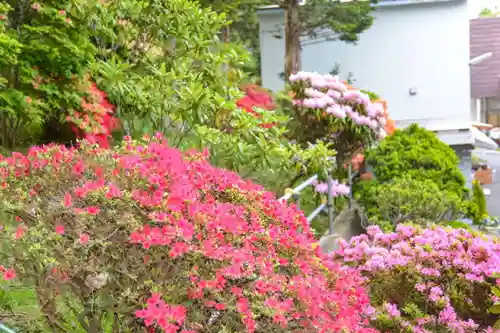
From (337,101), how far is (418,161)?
1910 millimetres

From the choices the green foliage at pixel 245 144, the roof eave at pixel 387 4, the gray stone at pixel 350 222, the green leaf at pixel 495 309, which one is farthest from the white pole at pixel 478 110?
the green leaf at pixel 495 309

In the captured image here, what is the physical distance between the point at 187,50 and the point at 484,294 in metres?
4.20

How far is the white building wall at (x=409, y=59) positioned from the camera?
18.8m

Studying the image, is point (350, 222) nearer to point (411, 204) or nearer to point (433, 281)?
point (411, 204)

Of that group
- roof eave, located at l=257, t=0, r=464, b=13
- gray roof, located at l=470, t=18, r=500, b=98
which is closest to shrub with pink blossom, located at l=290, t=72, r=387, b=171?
roof eave, located at l=257, t=0, r=464, b=13

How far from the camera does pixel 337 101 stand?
10141mm

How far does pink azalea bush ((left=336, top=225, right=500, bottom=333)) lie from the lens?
4.39m

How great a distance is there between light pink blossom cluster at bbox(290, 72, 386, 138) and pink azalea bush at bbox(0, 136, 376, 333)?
23.2ft

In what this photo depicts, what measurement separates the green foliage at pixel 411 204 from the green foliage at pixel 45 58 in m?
4.94

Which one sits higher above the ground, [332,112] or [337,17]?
[337,17]

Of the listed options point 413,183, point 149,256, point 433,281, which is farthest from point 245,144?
point 413,183

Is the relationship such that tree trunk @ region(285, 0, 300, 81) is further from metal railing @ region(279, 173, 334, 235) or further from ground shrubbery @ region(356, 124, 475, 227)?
metal railing @ region(279, 173, 334, 235)

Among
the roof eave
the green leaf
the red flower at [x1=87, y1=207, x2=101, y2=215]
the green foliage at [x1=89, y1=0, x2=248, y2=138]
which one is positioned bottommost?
the green leaf

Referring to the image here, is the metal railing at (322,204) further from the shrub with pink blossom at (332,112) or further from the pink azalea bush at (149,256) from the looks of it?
the pink azalea bush at (149,256)
